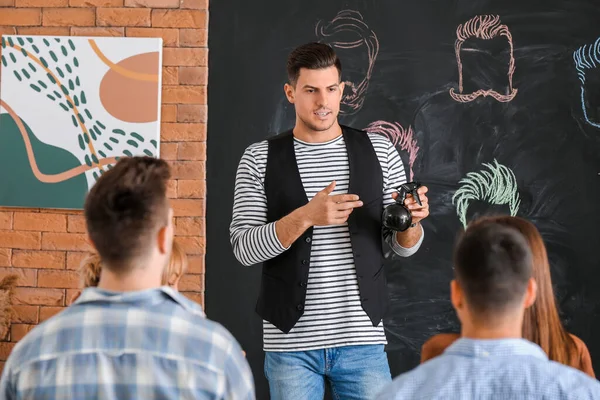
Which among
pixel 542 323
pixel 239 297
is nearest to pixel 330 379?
pixel 542 323

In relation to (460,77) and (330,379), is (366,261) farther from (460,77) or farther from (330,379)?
(460,77)

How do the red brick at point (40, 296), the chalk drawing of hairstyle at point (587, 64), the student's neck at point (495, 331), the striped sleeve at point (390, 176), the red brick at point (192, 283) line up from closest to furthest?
the student's neck at point (495, 331), the striped sleeve at point (390, 176), the chalk drawing of hairstyle at point (587, 64), the red brick at point (192, 283), the red brick at point (40, 296)

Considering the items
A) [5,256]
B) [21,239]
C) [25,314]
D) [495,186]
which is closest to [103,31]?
[21,239]

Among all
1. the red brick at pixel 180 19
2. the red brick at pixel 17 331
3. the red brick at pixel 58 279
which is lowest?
the red brick at pixel 17 331

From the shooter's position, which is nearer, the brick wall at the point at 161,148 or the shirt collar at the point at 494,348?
the shirt collar at the point at 494,348

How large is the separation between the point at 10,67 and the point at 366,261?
209 centimetres

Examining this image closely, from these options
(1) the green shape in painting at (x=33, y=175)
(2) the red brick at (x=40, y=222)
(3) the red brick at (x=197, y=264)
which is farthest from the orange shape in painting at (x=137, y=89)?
(3) the red brick at (x=197, y=264)

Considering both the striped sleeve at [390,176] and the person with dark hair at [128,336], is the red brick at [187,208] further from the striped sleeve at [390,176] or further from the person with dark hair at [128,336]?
the person with dark hair at [128,336]

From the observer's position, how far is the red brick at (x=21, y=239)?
131 inches

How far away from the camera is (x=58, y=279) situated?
333 cm

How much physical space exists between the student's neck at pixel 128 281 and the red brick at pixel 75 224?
2.06 meters

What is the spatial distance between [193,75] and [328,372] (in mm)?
1637

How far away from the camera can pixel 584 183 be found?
3.12 meters

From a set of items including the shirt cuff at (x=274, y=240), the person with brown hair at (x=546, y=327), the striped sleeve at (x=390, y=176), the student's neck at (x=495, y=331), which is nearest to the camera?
the student's neck at (x=495, y=331)
